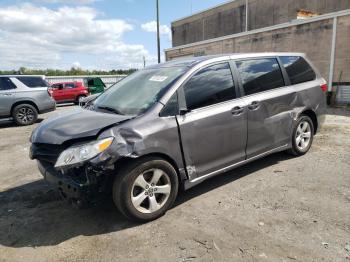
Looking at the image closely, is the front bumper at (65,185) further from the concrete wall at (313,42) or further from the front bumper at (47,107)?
the concrete wall at (313,42)

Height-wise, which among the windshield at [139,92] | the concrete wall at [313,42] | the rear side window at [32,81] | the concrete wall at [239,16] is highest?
the concrete wall at [239,16]

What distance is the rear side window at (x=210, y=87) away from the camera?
359cm

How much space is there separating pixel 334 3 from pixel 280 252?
22518 millimetres

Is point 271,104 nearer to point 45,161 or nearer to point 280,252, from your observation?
point 280,252

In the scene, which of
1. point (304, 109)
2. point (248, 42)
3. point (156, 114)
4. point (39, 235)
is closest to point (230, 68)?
point (156, 114)

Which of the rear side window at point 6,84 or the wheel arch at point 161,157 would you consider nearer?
the wheel arch at point 161,157

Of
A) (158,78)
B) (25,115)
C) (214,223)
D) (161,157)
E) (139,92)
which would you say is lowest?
(214,223)

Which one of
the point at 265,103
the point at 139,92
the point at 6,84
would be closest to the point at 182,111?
the point at 139,92

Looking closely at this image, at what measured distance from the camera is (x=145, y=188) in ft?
10.5

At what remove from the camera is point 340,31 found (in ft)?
37.5

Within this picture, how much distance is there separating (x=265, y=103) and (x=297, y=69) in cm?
121

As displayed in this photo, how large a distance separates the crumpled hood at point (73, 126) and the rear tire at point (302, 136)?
2939mm

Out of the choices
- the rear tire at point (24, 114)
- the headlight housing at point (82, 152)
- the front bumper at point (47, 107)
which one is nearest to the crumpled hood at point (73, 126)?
the headlight housing at point (82, 152)

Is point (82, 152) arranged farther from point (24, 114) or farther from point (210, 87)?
point (24, 114)
